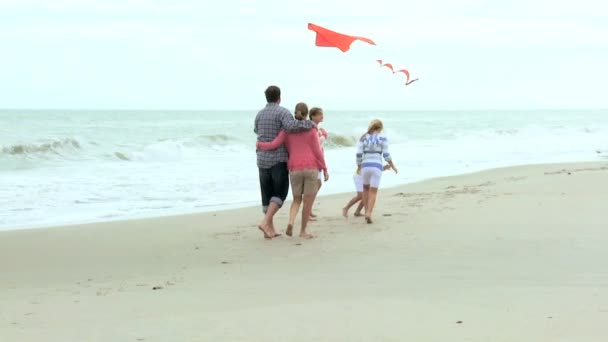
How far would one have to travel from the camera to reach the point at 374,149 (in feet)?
30.8

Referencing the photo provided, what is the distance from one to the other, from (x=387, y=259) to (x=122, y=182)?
10206 mm

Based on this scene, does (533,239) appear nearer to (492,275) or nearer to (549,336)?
(492,275)

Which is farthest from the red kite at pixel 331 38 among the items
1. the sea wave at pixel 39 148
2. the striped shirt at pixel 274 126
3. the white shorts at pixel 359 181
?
the sea wave at pixel 39 148

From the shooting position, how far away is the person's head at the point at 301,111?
816 cm

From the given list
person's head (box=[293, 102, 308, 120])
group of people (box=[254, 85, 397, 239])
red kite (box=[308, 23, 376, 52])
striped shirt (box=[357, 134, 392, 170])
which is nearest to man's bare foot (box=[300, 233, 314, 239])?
group of people (box=[254, 85, 397, 239])

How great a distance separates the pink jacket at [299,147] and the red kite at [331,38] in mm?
886

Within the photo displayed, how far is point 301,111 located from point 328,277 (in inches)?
96.1

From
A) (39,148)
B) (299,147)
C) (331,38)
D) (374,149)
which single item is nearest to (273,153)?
(299,147)

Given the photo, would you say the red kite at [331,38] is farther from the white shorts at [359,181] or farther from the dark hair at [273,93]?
the white shorts at [359,181]

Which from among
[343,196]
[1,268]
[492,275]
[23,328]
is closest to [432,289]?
[492,275]

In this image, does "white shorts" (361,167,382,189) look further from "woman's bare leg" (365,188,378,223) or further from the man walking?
the man walking

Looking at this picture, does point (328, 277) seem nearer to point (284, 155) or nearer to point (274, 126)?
point (284, 155)

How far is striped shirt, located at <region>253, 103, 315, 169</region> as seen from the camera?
8.04 m

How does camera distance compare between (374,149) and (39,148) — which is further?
(39,148)
